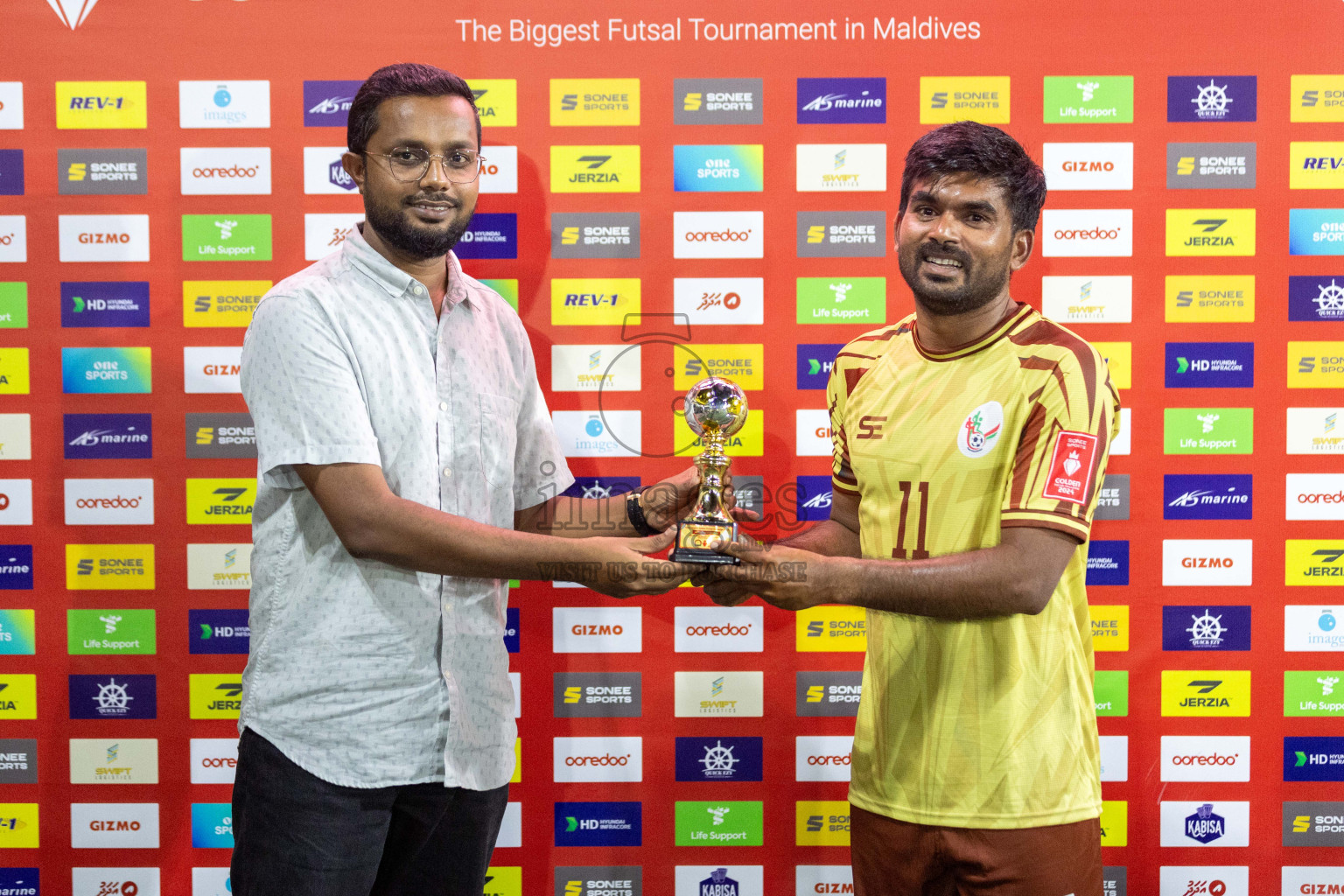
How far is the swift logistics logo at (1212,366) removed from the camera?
2.74 m

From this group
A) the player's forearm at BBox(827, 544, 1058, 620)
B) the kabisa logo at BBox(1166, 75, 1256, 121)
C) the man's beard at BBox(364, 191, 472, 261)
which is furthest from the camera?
the kabisa logo at BBox(1166, 75, 1256, 121)

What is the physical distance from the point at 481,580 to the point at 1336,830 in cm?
277

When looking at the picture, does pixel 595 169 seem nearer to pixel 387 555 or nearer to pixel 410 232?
pixel 410 232

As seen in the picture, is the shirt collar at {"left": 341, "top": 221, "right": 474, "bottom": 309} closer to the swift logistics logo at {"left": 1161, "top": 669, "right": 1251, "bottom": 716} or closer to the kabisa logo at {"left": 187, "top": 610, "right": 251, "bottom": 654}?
the kabisa logo at {"left": 187, "top": 610, "right": 251, "bottom": 654}

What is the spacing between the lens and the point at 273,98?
8.87 ft

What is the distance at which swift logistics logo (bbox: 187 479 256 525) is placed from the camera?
2.77m

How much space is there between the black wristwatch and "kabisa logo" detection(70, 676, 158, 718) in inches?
65.7

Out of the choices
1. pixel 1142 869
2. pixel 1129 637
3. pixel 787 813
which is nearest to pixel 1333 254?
pixel 1129 637

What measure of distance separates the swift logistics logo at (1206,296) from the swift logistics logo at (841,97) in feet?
3.40

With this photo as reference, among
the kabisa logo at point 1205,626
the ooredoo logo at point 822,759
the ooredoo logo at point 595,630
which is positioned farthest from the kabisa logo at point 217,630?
the kabisa logo at point 1205,626

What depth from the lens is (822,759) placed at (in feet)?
9.23

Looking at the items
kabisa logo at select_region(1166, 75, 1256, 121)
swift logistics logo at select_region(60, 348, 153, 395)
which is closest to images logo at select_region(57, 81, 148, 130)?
swift logistics logo at select_region(60, 348, 153, 395)

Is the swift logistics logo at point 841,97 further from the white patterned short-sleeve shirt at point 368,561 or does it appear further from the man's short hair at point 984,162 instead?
the white patterned short-sleeve shirt at point 368,561

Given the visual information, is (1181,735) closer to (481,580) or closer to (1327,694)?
(1327,694)
